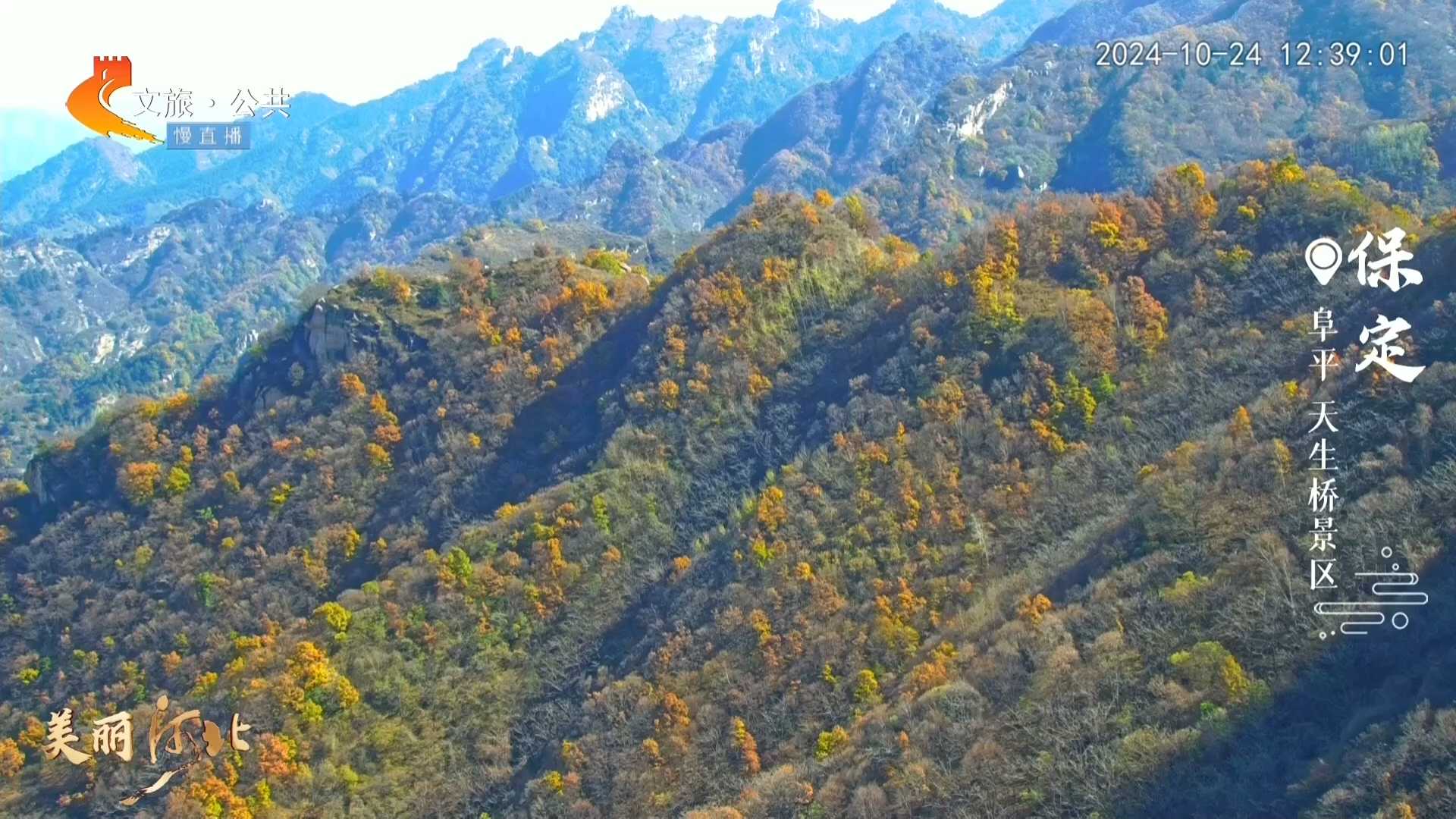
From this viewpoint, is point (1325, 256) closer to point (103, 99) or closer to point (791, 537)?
point (791, 537)

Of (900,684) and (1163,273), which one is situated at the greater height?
(1163,273)

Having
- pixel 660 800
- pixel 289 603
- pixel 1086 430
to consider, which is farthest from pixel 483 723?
pixel 1086 430

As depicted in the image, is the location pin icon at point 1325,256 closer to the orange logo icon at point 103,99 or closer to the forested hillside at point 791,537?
the forested hillside at point 791,537

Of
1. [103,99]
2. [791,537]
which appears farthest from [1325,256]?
[103,99]

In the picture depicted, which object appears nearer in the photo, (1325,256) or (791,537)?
(1325,256)

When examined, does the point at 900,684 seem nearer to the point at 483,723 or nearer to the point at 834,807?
the point at 834,807

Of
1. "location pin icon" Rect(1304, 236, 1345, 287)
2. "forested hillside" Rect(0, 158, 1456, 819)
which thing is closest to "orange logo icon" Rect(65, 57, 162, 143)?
"forested hillside" Rect(0, 158, 1456, 819)

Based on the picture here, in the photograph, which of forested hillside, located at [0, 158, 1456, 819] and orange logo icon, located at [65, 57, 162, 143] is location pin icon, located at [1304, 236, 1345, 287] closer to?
forested hillside, located at [0, 158, 1456, 819]

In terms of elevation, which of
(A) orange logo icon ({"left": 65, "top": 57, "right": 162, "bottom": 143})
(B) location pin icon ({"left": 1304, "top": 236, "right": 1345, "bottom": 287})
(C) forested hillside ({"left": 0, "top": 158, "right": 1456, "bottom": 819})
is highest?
(A) orange logo icon ({"left": 65, "top": 57, "right": 162, "bottom": 143})
